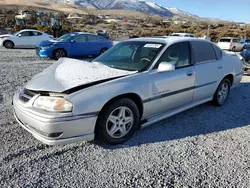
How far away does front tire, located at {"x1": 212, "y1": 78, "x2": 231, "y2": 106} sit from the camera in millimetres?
4770

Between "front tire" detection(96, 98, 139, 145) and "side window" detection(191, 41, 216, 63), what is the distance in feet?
5.78

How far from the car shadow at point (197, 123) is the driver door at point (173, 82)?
0.31 meters

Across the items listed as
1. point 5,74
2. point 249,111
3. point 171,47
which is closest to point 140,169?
point 171,47

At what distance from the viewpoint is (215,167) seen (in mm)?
2777

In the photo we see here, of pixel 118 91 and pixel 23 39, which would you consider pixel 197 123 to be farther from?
pixel 23 39

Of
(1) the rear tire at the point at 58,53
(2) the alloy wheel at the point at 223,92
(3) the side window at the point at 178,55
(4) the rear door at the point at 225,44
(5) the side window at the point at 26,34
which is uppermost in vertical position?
(4) the rear door at the point at 225,44

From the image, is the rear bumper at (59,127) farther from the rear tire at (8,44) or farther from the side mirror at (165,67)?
the rear tire at (8,44)

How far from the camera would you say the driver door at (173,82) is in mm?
3418

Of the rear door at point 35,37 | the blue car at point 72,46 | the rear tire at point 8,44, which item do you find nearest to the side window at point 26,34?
the rear door at point 35,37

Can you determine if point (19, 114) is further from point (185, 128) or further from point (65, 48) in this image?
point (65, 48)

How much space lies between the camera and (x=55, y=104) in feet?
8.89

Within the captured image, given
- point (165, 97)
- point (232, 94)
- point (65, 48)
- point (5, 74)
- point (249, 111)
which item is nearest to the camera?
point (165, 97)

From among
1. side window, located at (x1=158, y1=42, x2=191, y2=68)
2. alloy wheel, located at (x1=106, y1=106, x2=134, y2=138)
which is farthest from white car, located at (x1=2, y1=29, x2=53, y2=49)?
alloy wheel, located at (x1=106, y1=106, x2=134, y2=138)

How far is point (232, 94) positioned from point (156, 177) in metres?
4.19
